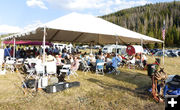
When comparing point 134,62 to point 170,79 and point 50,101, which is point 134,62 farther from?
point 50,101

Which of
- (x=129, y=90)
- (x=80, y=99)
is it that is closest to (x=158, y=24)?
(x=129, y=90)

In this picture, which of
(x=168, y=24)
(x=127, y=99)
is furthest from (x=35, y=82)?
(x=168, y=24)

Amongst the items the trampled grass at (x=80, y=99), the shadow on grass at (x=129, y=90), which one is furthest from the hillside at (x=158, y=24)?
the trampled grass at (x=80, y=99)

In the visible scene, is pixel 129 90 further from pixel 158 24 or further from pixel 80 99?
pixel 158 24

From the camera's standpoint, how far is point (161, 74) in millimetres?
3928

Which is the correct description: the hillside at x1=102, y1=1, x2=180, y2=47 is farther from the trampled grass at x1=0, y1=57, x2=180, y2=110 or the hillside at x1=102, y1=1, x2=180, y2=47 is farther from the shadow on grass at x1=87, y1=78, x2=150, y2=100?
the trampled grass at x1=0, y1=57, x2=180, y2=110

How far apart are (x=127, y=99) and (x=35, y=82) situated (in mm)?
3020

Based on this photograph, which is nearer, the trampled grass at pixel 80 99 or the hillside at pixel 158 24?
the trampled grass at pixel 80 99

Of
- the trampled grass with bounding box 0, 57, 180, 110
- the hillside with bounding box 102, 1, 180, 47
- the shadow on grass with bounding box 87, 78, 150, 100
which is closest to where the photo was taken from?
the trampled grass with bounding box 0, 57, 180, 110

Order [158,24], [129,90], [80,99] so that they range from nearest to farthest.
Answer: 1. [80,99]
2. [129,90]
3. [158,24]

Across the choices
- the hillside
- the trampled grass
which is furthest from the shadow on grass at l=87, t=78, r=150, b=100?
the hillside

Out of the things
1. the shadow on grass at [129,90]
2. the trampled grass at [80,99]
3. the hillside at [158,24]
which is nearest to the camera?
the trampled grass at [80,99]

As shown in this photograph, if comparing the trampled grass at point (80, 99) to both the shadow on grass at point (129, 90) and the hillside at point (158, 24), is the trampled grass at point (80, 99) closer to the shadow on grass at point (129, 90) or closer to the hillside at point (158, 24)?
the shadow on grass at point (129, 90)

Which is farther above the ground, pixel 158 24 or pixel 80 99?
pixel 158 24
